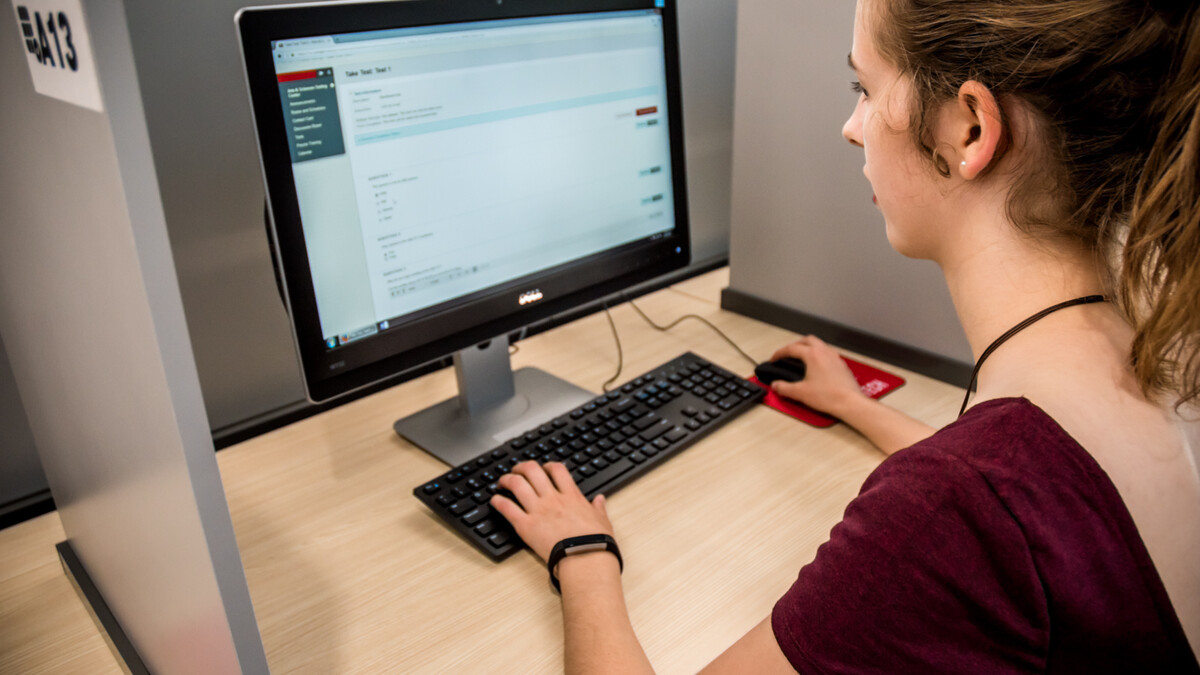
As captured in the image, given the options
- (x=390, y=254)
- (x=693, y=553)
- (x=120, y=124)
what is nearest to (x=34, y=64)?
(x=120, y=124)

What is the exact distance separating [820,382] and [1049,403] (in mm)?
487

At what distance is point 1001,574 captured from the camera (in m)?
0.53

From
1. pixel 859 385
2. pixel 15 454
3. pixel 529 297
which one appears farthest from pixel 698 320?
pixel 15 454

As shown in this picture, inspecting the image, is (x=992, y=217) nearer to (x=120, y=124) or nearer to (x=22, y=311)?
(x=120, y=124)

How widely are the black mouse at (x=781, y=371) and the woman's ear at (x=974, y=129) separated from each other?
18.3 inches

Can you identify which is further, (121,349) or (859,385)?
(859,385)

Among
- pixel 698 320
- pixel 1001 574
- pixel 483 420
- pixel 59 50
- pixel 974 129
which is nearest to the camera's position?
pixel 59 50

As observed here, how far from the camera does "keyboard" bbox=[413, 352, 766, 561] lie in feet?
2.78

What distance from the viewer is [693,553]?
2.65 feet

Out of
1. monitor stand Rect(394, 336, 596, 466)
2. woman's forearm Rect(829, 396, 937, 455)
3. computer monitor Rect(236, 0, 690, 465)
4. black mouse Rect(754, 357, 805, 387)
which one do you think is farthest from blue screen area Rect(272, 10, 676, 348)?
woman's forearm Rect(829, 396, 937, 455)

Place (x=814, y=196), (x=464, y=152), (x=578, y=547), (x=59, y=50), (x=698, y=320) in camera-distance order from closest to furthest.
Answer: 1. (x=59, y=50)
2. (x=578, y=547)
3. (x=464, y=152)
4. (x=814, y=196)
5. (x=698, y=320)

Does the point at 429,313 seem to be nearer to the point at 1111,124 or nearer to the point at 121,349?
the point at 121,349

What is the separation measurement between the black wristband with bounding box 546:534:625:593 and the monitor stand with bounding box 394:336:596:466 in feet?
0.76

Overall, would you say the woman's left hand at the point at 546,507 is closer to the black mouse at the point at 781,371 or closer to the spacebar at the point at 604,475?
the spacebar at the point at 604,475
